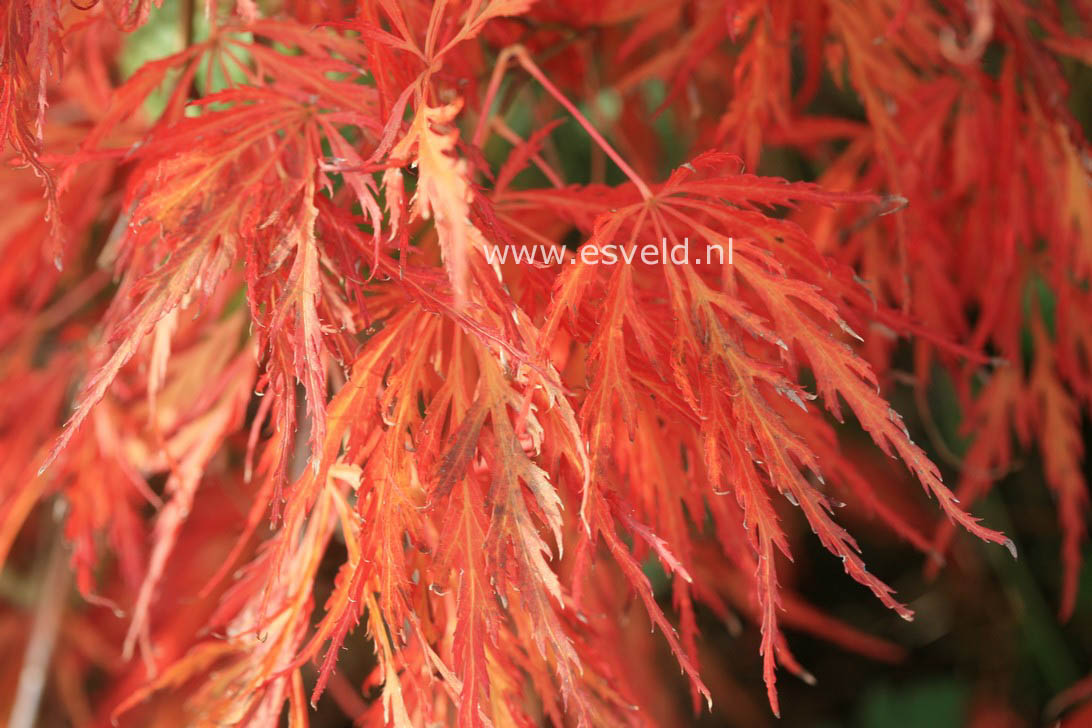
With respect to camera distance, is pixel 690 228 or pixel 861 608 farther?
pixel 861 608

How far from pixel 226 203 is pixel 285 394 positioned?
0.37ft

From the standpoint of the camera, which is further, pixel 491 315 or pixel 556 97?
pixel 556 97

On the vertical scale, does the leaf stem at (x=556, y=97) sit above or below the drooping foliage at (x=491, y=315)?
above

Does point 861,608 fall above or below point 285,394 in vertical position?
below

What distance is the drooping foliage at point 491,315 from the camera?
42cm

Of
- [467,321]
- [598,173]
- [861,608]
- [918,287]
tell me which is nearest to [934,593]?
[861,608]

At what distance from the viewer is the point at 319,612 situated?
3.69 feet

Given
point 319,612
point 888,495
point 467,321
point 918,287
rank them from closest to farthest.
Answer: point 467,321 → point 918,287 → point 319,612 → point 888,495

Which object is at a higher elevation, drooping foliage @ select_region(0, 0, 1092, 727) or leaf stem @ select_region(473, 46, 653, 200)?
leaf stem @ select_region(473, 46, 653, 200)

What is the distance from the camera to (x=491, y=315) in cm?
43

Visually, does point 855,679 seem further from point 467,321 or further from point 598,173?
point 467,321

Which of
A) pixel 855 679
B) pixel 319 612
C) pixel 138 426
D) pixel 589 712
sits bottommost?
pixel 855 679

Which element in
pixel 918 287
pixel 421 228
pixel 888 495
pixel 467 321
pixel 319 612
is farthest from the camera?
pixel 888 495

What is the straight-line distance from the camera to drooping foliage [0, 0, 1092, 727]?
42 cm
